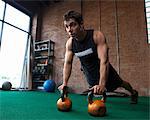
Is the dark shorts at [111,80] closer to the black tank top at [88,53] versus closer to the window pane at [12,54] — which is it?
the black tank top at [88,53]

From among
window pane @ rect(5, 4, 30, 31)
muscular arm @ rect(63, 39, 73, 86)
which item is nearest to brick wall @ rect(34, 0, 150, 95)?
window pane @ rect(5, 4, 30, 31)

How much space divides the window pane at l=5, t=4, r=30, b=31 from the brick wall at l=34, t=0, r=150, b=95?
119 cm

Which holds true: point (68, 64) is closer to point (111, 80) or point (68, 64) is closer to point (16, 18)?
point (111, 80)

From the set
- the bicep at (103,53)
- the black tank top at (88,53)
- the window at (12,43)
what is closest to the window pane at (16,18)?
the window at (12,43)

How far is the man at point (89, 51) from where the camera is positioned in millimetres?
1569

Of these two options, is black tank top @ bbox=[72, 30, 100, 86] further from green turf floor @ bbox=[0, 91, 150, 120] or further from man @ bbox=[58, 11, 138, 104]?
green turf floor @ bbox=[0, 91, 150, 120]

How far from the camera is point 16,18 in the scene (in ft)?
20.6

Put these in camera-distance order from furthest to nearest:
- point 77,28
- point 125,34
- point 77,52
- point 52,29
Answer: point 52,29, point 125,34, point 77,52, point 77,28

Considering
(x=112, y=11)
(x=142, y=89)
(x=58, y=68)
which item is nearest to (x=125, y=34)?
(x=112, y=11)

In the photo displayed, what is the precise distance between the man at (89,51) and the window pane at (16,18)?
475 centimetres

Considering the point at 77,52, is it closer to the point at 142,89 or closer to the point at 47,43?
the point at 142,89

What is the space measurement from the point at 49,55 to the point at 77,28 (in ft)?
15.7

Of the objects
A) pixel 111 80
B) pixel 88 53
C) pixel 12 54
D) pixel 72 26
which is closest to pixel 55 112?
pixel 88 53

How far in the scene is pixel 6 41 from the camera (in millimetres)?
5648
